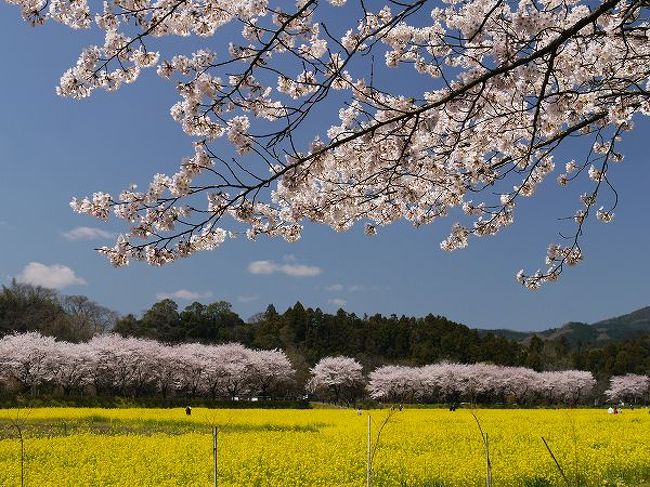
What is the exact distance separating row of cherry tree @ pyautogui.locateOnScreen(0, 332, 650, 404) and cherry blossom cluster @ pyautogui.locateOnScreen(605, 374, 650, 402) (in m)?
0.13

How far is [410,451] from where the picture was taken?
15.3 meters

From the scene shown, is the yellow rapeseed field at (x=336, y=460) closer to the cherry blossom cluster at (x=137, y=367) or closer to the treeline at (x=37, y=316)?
the cherry blossom cluster at (x=137, y=367)

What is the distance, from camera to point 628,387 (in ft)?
259

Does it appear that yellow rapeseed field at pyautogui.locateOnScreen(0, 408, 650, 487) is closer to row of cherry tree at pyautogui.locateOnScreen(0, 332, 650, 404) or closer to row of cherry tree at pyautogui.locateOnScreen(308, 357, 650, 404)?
row of cherry tree at pyautogui.locateOnScreen(0, 332, 650, 404)

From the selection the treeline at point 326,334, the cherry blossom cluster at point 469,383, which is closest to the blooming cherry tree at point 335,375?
the cherry blossom cluster at point 469,383

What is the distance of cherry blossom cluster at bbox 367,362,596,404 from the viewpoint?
2670 inches

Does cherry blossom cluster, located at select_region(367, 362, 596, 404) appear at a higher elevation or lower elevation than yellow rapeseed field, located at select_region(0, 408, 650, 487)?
lower

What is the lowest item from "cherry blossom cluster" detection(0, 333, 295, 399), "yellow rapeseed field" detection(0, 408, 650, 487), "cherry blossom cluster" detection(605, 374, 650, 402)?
"cherry blossom cluster" detection(605, 374, 650, 402)

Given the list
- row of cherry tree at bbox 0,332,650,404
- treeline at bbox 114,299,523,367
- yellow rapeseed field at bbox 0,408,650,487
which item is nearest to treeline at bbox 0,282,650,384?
treeline at bbox 114,299,523,367

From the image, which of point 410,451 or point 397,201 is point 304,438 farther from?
point 397,201

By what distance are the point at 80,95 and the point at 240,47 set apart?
1653mm

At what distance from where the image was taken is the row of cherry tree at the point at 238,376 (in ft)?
161

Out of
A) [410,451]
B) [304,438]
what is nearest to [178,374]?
[304,438]

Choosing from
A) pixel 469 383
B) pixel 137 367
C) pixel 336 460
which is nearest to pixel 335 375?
pixel 469 383
